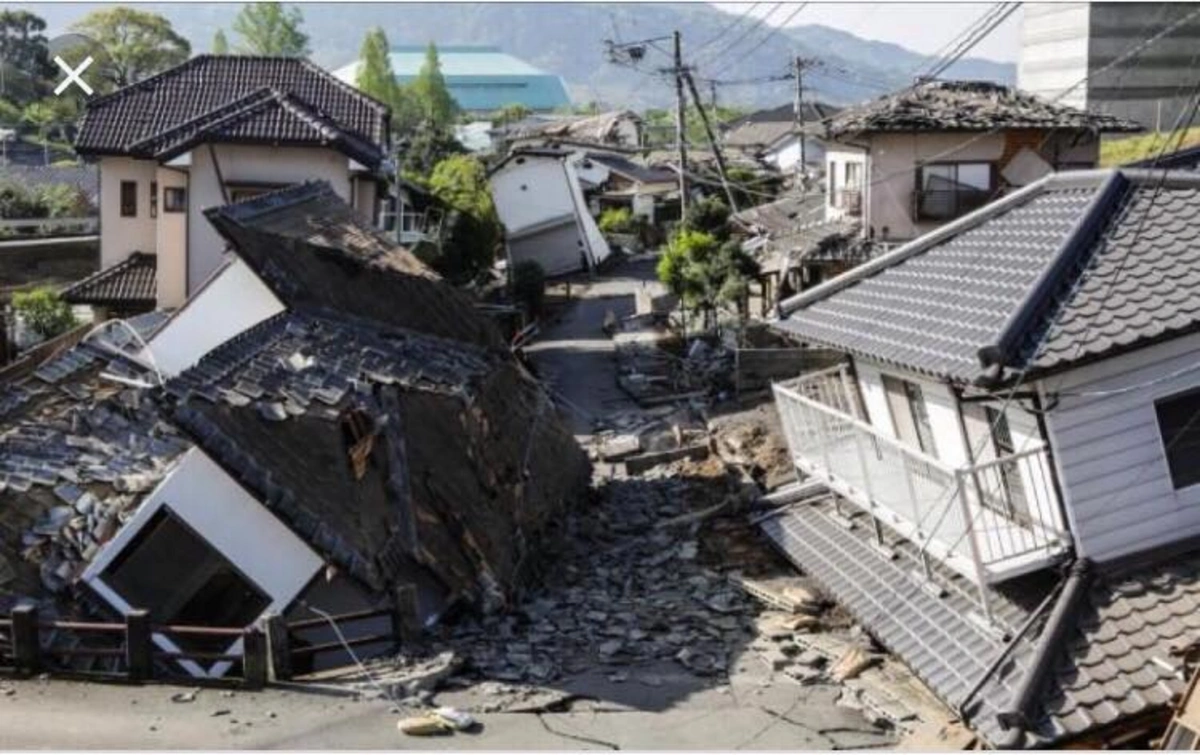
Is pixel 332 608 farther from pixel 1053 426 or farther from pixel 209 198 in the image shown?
pixel 209 198

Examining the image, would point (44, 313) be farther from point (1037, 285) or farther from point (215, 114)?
point (1037, 285)

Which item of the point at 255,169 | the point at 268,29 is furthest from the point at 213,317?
the point at 268,29

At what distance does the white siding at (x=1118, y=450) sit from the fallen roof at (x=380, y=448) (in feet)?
20.3

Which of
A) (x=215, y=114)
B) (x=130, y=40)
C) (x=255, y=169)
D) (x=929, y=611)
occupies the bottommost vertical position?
(x=929, y=611)

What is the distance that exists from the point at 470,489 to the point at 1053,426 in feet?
24.3

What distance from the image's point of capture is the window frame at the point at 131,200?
31.7m

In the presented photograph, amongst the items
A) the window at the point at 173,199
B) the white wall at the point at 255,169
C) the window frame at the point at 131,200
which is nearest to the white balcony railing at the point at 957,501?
the white wall at the point at 255,169

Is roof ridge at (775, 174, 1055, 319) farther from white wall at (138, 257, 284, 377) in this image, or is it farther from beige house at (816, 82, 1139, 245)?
beige house at (816, 82, 1139, 245)

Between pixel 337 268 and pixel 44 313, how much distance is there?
14.7m

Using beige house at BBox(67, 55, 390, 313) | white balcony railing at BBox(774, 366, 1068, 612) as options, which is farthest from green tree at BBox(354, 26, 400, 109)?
white balcony railing at BBox(774, 366, 1068, 612)

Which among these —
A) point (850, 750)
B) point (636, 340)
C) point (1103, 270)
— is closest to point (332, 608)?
point (850, 750)

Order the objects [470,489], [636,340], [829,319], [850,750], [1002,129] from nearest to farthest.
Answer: [850,750]
[829,319]
[470,489]
[1002,129]
[636,340]

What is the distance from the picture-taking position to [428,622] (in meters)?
13.0

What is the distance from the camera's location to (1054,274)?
1095 centimetres
